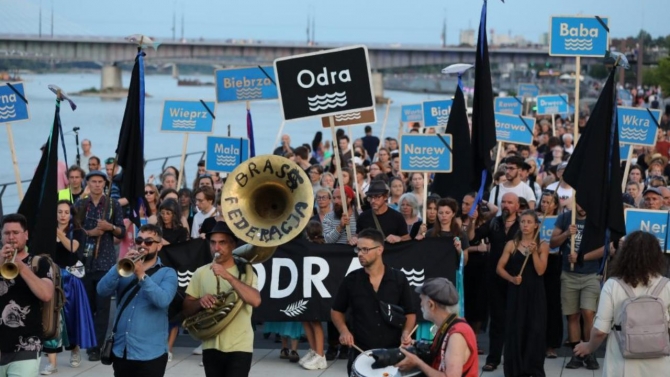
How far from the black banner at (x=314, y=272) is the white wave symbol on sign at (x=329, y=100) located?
1.56 meters

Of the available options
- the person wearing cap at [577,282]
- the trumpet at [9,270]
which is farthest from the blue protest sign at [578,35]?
the trumpet at [9,270]

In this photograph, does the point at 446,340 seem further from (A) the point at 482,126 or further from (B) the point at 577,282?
(A) the point at 482,126

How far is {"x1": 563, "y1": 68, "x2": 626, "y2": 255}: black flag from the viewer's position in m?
11.0

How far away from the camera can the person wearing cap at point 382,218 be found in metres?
11.3

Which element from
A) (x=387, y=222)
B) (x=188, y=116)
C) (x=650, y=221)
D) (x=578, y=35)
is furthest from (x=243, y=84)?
(x=650, y=221)

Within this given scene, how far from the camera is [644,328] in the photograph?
7.61 m

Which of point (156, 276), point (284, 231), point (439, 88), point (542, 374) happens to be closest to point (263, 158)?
point (284, 231)

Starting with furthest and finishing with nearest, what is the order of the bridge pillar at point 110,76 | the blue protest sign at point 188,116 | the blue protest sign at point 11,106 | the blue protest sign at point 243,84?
the bridge pillar at point 110,76 → the blue protest sign at point 188,116 → the blue protest sign at point 243,84 → the blue protest sign at point 11,106

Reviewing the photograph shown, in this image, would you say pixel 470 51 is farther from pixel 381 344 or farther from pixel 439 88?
pixel 381 344

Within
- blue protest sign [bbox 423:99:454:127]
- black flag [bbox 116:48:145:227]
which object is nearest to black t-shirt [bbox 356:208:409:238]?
black flag [bbox 116:48:145:227]

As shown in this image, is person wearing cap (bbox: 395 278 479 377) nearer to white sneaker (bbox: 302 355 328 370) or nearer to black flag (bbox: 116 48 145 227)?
white sneaker (bbox: 302 355 328 370)

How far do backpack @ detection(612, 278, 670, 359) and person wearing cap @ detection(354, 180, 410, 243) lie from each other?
391 cm

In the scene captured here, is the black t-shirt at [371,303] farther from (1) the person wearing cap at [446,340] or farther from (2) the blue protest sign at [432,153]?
(2) the blue protest sign at [432,153]

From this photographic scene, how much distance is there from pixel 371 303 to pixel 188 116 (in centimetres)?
1040
